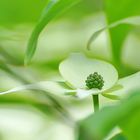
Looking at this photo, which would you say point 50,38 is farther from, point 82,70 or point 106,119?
point 106,119

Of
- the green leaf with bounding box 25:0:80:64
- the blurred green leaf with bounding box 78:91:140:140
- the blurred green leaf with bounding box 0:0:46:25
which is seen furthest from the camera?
the blurred green leaf with bounding box 0:0:46:25

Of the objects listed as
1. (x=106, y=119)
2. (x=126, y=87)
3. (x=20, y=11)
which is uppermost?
(x=20, y=11)

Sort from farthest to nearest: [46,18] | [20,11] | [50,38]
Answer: [50,38]
[20,11]
[46,18]

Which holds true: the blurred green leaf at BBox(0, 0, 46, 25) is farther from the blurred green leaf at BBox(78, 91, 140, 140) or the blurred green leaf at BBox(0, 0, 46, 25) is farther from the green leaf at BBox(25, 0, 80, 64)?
the blurred green leaf at BBox(78, 91, 140, 140)

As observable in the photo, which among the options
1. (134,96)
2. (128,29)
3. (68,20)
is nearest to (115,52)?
(128,29)

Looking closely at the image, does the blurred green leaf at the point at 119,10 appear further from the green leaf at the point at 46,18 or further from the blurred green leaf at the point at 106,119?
the blurred green leaf at the point at 106,119

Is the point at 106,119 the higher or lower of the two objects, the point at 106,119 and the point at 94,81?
the lower

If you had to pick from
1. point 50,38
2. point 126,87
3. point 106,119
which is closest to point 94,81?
point 126,87

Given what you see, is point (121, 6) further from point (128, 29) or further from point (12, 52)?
point (12, 52)

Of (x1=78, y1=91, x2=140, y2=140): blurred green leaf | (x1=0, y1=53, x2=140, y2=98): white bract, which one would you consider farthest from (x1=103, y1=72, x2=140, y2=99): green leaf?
(x1=78, y1=91, x2=140, y2=140): blurred green leaf
